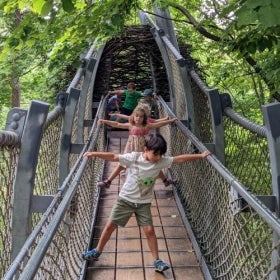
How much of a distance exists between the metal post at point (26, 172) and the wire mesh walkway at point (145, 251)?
2.87 feet

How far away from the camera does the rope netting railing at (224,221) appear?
1958 millimetres

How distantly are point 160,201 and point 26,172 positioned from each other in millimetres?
2770

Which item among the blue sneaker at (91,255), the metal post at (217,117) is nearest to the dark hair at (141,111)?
the metal post at (217,117)

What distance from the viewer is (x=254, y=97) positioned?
380 inches

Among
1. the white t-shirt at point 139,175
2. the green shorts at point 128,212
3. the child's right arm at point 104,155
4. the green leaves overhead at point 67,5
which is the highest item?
the green leaves overhead at point 67,5

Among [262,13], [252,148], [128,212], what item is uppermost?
[262,13]

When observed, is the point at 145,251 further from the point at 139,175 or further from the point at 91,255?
the point at 139,175

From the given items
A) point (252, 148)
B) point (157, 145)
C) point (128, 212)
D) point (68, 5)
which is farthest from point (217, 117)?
point (68, 5)

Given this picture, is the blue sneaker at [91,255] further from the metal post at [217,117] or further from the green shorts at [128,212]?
the metal post at [217,117]

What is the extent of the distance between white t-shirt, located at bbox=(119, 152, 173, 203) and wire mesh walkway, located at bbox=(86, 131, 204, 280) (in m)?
0.50

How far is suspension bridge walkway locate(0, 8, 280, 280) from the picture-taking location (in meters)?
2.03

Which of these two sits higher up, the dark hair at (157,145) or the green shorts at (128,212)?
the dark hair at (157,145)

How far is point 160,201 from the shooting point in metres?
4.86

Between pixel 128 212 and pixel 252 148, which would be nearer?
pixel 128 212
